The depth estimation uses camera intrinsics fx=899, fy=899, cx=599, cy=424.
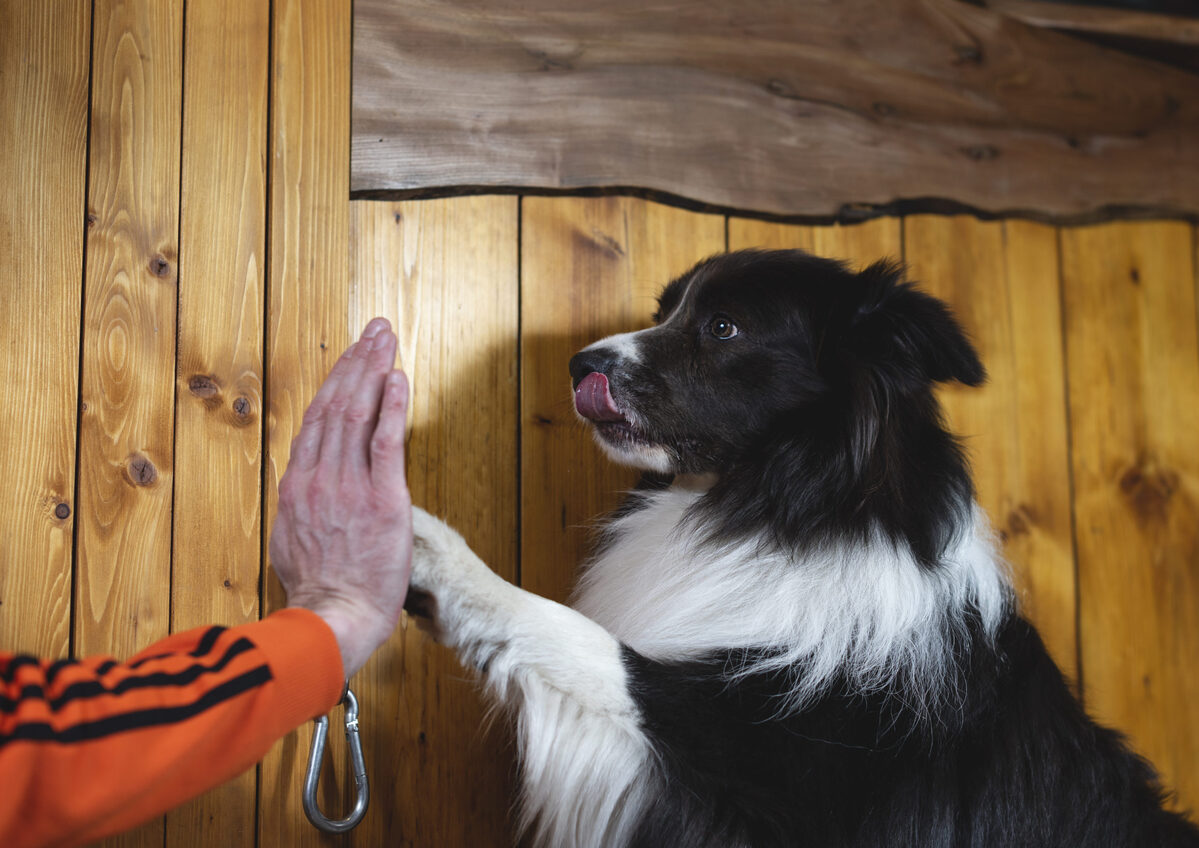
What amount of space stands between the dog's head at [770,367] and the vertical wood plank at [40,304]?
0.82 meters

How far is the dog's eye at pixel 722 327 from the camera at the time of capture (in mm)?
1469

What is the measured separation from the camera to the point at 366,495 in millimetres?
990

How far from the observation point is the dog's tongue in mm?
1416

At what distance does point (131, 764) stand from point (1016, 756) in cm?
111

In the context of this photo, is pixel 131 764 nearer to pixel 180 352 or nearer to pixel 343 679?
pixel 343 679

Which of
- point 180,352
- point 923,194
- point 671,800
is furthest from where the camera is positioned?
point 923,194

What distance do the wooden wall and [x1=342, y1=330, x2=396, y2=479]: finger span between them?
554 millimetres

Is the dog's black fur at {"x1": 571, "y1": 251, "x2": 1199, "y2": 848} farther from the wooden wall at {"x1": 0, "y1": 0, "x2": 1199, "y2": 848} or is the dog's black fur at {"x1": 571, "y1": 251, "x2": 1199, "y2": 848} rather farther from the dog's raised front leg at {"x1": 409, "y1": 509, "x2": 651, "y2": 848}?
the wooden wall at {"x1": 0, "y1": 0, "x2": 1199, "y2": 848}

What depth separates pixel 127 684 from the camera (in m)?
0.76

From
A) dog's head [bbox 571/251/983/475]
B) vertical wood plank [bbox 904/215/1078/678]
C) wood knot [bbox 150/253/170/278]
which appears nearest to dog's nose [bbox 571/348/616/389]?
dog's head [bbox 571/251/983/475]

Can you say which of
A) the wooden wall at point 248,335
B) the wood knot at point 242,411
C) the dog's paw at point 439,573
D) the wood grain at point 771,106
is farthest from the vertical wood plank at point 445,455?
the dog's paw at point 439,573

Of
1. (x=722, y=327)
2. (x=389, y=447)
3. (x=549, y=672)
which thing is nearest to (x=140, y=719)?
(x=389, y=447)

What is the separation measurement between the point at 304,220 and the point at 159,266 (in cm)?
25

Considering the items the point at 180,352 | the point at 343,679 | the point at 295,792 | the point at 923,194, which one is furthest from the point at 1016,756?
the point at 180,352
